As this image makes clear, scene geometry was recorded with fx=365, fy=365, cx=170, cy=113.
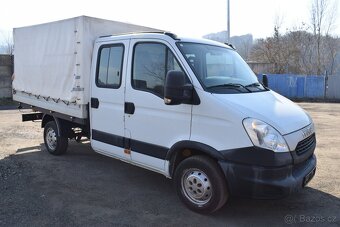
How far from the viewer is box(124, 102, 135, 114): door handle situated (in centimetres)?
543


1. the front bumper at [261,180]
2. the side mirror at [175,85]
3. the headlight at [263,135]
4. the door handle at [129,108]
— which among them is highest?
the side mirror at [175,85]

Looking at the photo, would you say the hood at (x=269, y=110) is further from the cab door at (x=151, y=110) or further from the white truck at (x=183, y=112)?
the cab door at (x=151, y=110)

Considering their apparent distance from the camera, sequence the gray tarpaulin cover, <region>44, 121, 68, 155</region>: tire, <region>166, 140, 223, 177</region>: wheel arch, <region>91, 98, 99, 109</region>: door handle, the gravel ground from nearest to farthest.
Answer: <region>166, 140, 223, 177</region>: wheel arch
the gravel ground
<region>91, 98, 99, 109</region>: door handle
the gray tarpaulin cover
<region>44, 121, 68, 155</region>: tire

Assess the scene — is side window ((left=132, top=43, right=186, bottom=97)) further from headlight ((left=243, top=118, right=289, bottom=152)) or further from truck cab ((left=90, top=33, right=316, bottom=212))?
headlight ((left=243, top=118, right=289, bottom=152))

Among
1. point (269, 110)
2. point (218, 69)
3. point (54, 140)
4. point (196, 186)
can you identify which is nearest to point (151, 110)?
point (218, 69)

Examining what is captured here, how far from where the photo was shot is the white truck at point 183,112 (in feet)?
→ 13.9

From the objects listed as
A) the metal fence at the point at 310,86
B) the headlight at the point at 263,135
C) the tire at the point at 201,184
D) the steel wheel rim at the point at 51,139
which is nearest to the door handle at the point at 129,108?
the tire at the point at 201,184

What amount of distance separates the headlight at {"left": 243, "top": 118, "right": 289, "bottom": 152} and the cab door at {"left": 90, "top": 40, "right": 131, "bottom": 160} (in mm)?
2200

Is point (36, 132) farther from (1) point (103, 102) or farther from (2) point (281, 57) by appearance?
(2) point (281, 57)

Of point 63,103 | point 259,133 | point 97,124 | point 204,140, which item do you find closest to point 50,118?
point 63,103

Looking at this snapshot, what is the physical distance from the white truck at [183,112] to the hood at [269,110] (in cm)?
2

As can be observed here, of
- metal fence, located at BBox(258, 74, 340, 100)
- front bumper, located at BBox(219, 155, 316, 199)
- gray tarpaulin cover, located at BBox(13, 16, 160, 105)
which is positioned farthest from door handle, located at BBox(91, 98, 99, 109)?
metal fence, located at BBox(258, 74, 340, 100)

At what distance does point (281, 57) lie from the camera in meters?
33.0

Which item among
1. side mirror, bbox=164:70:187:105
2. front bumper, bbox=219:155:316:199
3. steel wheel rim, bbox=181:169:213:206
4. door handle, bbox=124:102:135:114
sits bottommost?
steel wheel rim, bbox=181:169:213:206
